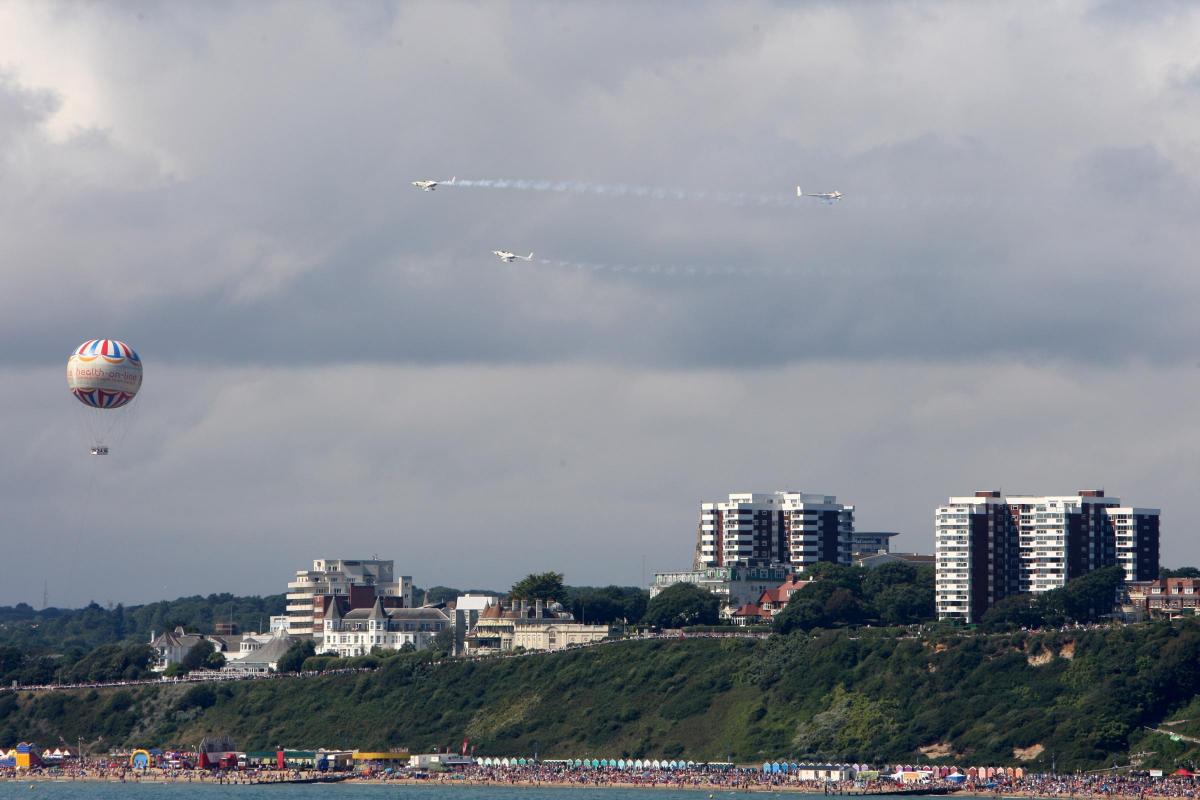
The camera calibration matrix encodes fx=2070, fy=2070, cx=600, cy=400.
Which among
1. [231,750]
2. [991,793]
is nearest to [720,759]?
[991,793]

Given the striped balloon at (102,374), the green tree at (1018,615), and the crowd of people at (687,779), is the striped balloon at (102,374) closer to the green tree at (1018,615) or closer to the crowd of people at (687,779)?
the crowd of people at (687,779)

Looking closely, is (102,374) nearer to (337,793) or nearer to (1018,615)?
(337,793)

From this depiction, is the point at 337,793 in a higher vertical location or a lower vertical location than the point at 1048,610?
lower

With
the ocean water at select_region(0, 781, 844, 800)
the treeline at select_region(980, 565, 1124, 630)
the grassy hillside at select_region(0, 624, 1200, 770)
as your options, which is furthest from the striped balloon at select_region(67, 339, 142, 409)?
the treeline at select_region(980, 565, 1124, 630)

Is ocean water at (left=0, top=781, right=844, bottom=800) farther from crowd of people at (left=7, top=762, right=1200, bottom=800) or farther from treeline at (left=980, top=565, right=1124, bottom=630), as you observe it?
treeline at (left=980, top=565, right=1124, bottom=630)

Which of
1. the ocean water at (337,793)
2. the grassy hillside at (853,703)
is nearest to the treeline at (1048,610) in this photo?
the grassy hillside at (853,703)

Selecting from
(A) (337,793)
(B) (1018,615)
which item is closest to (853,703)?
(B) (1018,615)
